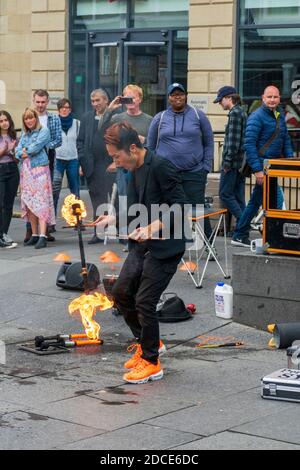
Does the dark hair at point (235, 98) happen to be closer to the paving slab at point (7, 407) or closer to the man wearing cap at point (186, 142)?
the man wearing cap at point (186, 142)

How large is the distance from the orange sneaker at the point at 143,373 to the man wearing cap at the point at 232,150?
219 inches

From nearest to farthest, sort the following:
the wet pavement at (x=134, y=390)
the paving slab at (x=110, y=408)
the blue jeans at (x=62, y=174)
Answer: the wet pavement at (x=134, y=390)
the paving slab at (x=110, y=408)
the blue jeans at (x=62, y=174)

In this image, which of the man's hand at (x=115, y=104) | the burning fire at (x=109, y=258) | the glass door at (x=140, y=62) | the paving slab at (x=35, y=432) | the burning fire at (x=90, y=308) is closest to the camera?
the paving slab at (x=35, y=432)

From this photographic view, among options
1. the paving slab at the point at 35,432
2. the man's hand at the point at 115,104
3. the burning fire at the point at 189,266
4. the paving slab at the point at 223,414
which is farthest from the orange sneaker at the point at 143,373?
the man's hand at the point at 115,104

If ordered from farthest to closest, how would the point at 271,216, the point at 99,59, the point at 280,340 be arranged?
1. the point at 99,59
2. the point at 271,216
3. the point at 280,340

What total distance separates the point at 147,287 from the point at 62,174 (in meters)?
7.40

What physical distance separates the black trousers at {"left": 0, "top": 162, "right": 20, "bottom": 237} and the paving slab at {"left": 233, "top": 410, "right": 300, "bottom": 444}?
7.29 meters

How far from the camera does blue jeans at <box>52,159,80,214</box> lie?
15008 millimetres

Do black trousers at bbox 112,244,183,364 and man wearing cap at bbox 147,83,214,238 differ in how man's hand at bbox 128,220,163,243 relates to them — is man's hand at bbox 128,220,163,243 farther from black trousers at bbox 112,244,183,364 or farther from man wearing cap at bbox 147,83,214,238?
man wearing cap at bbox 147,83,214,238

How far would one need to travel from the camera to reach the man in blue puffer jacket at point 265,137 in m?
12.4

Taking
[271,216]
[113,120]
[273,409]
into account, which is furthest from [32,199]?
[273,409]

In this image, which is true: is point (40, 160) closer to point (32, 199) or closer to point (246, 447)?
point (32, 199)

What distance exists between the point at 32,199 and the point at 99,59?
6.26 metres

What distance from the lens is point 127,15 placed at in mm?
18703
